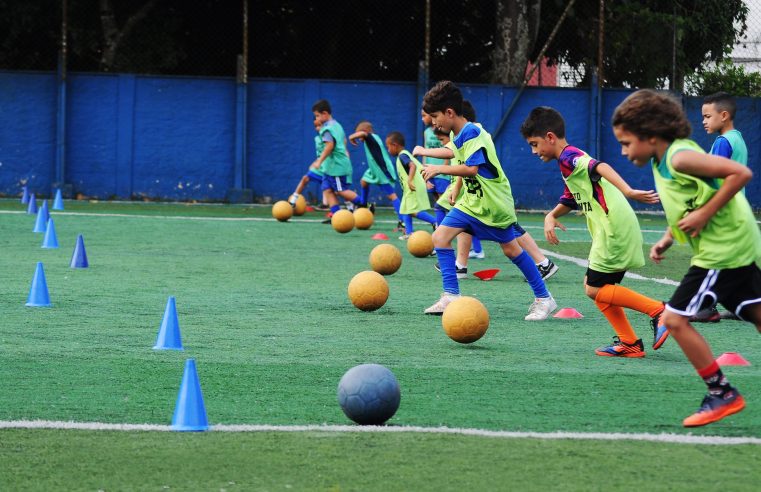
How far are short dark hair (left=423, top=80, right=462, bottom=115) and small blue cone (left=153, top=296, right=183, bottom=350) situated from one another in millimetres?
3422

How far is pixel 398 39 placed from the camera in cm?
2895

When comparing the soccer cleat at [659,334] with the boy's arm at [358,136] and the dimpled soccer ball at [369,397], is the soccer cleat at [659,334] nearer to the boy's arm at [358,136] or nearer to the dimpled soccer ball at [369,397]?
the dimpled soccer ball at [369,397]

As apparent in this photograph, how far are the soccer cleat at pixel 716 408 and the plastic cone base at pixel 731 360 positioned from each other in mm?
1991

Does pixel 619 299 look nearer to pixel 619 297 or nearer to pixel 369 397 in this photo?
pixel 619 297

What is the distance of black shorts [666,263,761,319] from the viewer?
6215 mm

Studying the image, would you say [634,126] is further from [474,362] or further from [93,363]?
[93,363]

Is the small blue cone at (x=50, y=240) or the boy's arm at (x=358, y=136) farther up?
the boy's arm at (x=358, y=136)

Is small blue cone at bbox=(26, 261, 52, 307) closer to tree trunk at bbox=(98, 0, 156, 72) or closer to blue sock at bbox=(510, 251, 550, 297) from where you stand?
blue sock at bbox=(510, 251, 550, 297)

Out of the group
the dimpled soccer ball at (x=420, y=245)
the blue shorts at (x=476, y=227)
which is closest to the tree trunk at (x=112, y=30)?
the dimpled soccer ball at (x=420, y=245)

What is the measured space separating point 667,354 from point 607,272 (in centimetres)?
71

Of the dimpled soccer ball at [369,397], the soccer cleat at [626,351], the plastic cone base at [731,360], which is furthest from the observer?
the soccer cleat at [626,351]

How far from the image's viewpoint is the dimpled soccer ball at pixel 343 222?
20031mm

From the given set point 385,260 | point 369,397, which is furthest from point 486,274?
point 369,397

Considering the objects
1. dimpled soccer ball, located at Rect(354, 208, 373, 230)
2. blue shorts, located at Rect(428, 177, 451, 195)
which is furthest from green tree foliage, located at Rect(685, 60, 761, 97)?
blue shorts, located at Rect(428, 177, 451, 195)
